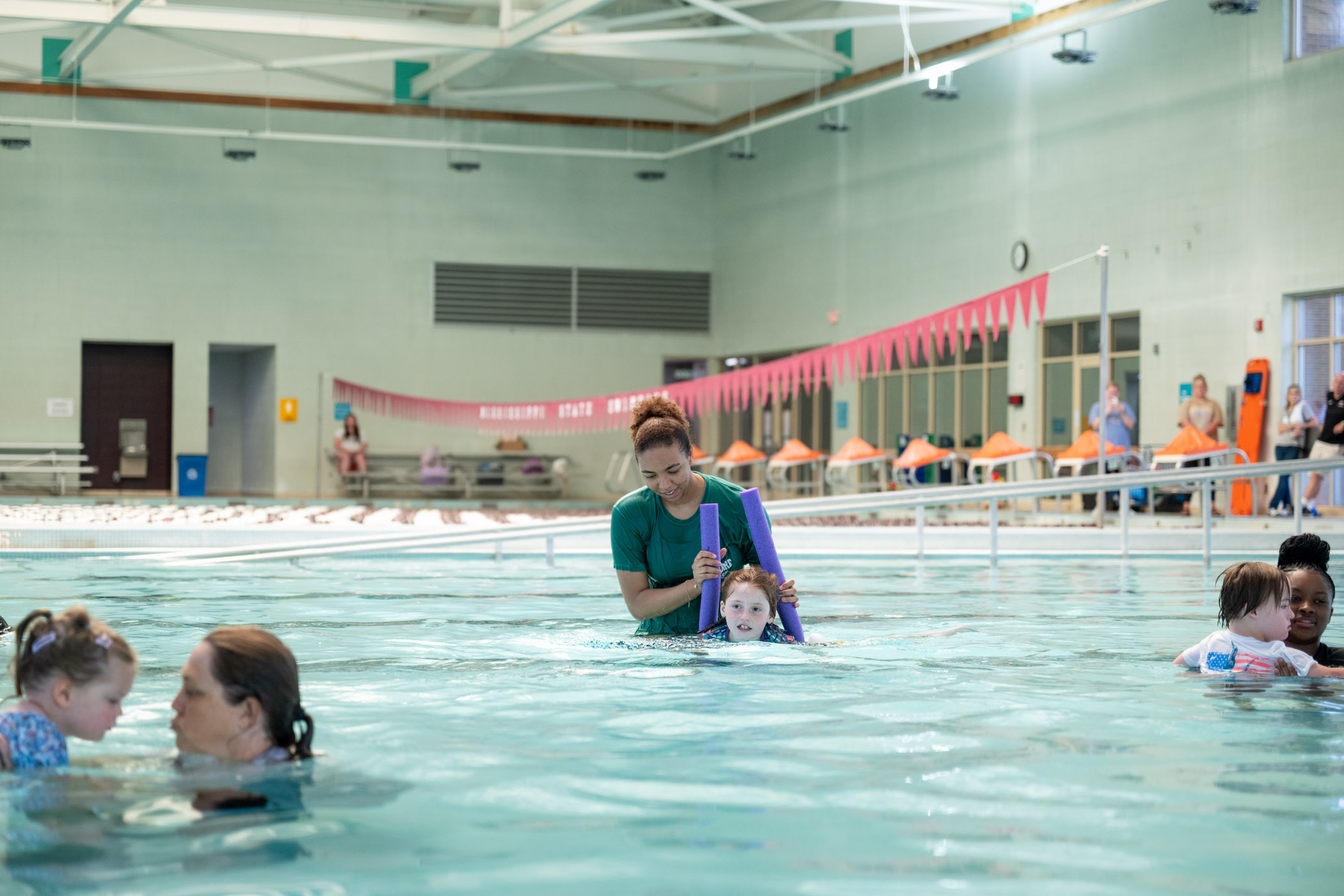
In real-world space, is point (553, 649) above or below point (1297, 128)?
below

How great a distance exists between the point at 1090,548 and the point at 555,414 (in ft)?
25.2

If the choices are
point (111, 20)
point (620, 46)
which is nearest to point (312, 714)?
point (111, 20)

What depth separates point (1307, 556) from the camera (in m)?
4.47

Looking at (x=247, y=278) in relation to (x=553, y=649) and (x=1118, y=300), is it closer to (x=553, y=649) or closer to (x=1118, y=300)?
(x=1118, y=300)

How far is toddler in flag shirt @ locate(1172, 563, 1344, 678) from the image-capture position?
4.05 meters

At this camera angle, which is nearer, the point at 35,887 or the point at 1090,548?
the point at 35,887

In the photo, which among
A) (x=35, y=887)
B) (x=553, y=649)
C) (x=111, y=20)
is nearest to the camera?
(x=35, y=887)

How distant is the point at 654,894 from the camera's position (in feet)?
7.29

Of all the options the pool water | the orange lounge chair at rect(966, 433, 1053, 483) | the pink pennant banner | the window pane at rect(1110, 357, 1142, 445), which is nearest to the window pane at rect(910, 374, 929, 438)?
the pink pennant banner

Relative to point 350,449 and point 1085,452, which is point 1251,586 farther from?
point 350,449

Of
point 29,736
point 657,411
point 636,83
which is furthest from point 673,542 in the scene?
point 636,83

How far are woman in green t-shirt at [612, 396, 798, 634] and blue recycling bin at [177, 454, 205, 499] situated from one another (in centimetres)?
1797

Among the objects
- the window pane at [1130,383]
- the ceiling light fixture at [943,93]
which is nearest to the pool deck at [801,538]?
the window pane at [1130,383]

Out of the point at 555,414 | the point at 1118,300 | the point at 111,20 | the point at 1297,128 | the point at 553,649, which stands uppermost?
the point at 111,20
